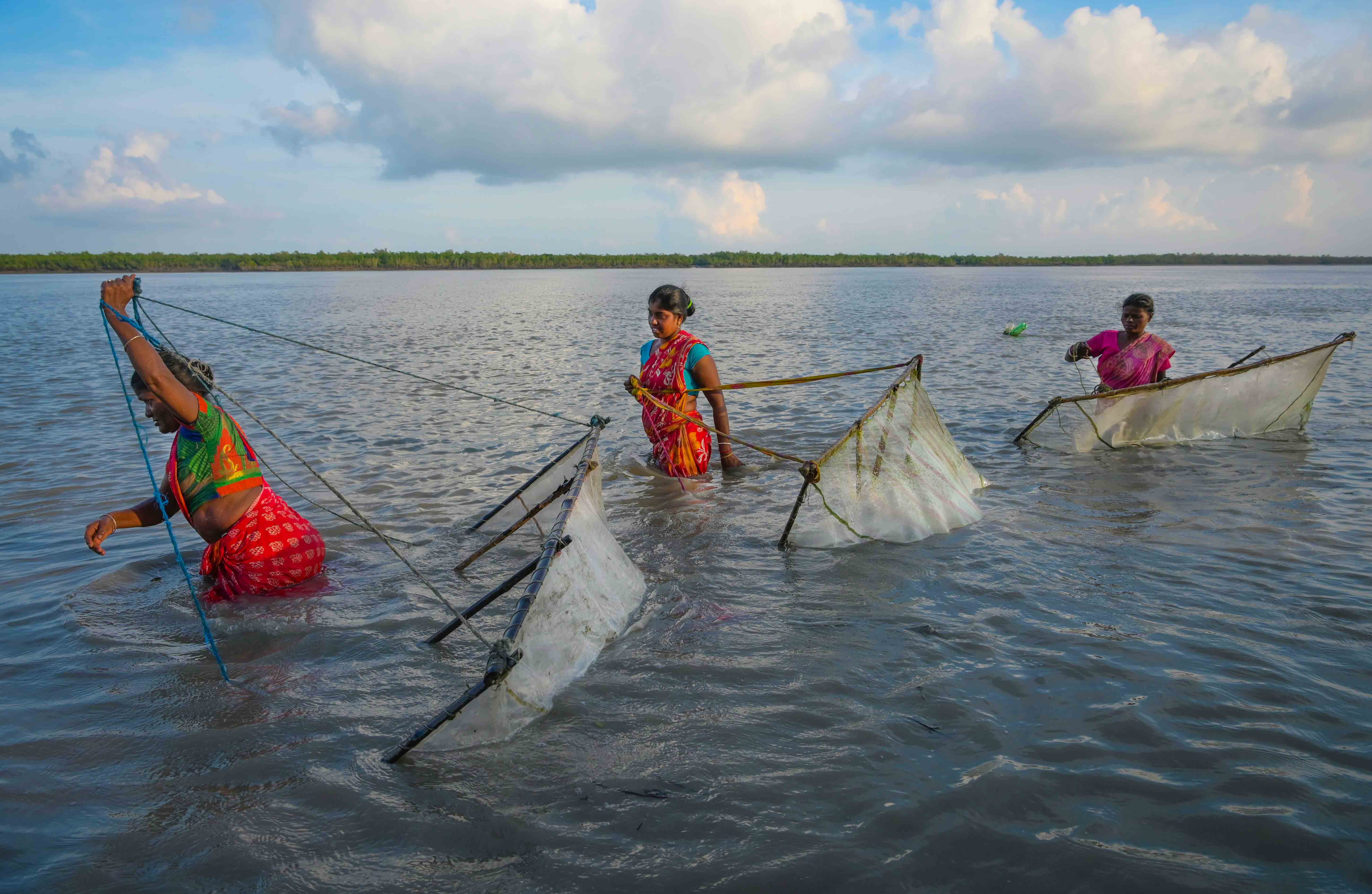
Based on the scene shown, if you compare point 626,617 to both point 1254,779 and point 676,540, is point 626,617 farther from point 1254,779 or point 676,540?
point 1254,779

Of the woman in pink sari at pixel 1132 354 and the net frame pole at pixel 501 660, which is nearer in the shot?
the net frame pole at pixel 501 660

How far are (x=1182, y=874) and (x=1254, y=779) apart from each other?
2.08 ft

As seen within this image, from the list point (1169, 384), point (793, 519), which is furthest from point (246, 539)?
point (1169, 384)

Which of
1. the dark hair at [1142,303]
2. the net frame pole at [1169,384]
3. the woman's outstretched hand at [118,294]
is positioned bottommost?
the net frame pole at [1169,384]

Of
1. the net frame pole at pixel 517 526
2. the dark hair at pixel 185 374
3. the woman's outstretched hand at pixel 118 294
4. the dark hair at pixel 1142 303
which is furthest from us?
the dark hair at pixel 1142 303

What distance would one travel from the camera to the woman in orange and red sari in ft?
19.2

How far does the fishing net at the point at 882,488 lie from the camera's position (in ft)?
16.3

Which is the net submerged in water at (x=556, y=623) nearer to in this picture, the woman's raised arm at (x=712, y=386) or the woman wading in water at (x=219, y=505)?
the woman wading in water at (x=219, y=505)

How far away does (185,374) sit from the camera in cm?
405

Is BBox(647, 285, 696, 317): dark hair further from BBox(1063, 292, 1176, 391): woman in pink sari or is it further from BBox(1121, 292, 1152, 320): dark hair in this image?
BBox(1121, 292, 1152, 320): dark hair

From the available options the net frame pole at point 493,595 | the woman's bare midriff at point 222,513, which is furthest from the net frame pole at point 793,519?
the woman's bare midriff at point 222,513

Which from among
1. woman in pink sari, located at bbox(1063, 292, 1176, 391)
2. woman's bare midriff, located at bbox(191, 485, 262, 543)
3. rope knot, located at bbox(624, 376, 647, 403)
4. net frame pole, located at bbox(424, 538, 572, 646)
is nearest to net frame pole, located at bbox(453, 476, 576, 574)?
net frame pole, located at bbox(424, 538, 572, 646)

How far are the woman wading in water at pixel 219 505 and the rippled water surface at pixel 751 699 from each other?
228mm

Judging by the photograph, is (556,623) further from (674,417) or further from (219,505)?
(674,417)
